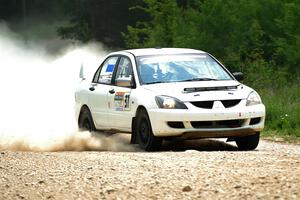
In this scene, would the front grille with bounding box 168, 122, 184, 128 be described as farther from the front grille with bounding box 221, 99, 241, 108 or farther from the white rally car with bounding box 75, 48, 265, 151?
the front grille with bounding box 221, 99, 241, 108

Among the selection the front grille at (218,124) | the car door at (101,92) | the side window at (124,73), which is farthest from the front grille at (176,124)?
the car door at (101,92)

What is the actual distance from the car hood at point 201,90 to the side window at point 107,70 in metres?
1.51

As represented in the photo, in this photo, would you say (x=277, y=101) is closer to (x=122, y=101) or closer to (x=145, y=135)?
(x=122, y=101)

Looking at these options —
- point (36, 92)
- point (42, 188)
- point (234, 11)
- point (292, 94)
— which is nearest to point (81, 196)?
point (42, 188)

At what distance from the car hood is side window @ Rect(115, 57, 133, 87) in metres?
0.55

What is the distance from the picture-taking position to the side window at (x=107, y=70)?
1602 centimetres

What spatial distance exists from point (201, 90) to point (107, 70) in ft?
8.35

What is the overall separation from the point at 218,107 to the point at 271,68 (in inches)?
637

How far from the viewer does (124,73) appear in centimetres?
1562

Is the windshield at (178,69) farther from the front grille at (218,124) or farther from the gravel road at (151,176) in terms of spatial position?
the gravel road at (151,176)

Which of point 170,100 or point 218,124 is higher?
point 170,100

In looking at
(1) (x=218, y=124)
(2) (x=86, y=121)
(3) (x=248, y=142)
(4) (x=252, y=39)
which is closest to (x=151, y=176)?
(1) (x=218, y=124)

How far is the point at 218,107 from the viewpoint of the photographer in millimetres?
13938

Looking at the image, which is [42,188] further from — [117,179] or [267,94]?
[267,94]
